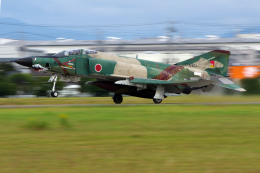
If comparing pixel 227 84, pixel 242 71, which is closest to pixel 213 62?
pixel 227 84

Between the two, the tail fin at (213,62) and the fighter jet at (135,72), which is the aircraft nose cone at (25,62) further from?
the tail fin at (213,62)

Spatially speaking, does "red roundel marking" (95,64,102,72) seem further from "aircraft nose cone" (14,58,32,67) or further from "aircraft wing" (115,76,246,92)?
"aircraft nose cone" (14,58,32,67)

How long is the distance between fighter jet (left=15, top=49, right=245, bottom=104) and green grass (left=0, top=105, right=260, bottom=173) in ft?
23.4

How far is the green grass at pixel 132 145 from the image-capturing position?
7426mm

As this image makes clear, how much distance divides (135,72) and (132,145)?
1304 cm

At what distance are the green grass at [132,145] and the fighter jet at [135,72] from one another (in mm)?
7146

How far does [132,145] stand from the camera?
929 cm

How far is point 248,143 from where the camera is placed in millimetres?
9625

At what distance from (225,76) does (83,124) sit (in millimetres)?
13758

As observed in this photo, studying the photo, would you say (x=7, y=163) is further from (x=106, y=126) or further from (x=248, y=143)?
(x=248, y=143)

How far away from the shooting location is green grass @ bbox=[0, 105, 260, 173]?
743cm

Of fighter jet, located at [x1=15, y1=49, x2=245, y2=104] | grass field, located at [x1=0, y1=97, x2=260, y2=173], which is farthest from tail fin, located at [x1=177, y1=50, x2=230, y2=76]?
grass field, located at [x1=0, y1=97, x2=260, y2=173]

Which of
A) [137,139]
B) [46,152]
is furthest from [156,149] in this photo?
[46,152]

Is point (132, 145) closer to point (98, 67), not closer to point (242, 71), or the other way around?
point (98, 67)
